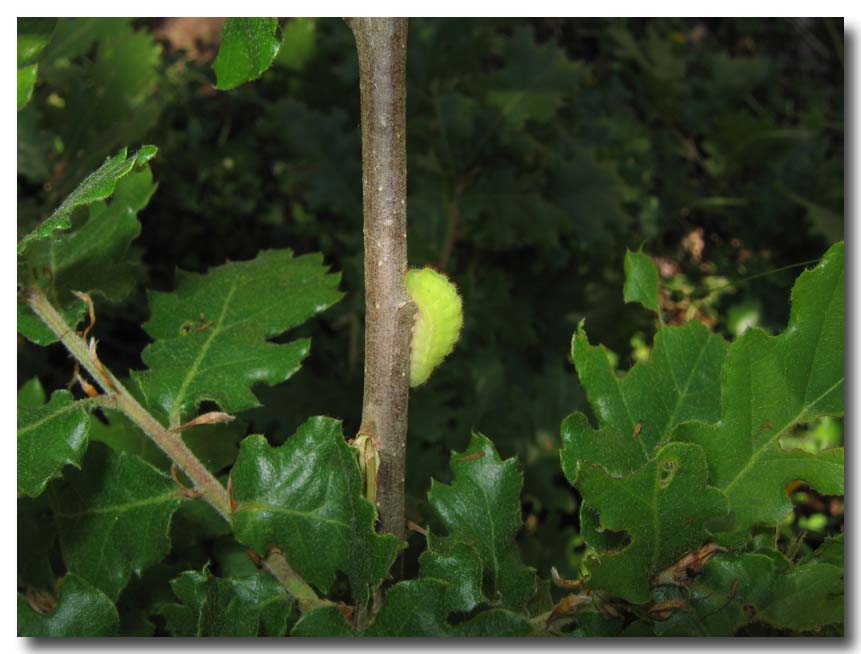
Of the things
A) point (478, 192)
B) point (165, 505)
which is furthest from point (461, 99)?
point (165, 505)

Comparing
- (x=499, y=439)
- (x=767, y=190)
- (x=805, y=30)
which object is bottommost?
(x=499, y=439)

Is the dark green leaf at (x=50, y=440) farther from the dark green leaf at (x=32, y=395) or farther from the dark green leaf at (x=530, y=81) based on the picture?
the dark green leaf at (x=530, y=81)

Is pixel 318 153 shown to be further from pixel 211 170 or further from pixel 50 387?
pixel 50 387

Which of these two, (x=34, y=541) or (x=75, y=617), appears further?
(x=34, y=541)

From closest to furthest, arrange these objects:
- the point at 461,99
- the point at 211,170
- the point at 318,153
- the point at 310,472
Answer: the point at 310,472
the point at 461,99
the point at 318,153
the point at 211,170

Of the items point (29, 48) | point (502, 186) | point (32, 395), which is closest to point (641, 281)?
point (29, 48)

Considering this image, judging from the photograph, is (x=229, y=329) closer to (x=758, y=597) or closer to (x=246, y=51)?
(x=246, y=51)

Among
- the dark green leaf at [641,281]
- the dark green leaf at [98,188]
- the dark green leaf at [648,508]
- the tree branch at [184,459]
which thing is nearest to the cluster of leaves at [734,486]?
the dark green leaf at [648,508]

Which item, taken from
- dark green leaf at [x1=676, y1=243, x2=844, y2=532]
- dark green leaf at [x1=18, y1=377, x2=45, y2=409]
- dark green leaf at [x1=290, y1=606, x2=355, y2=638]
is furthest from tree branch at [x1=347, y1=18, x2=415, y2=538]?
dark green leaf at [x1=18, y1=377, x2=45, y2=409]
